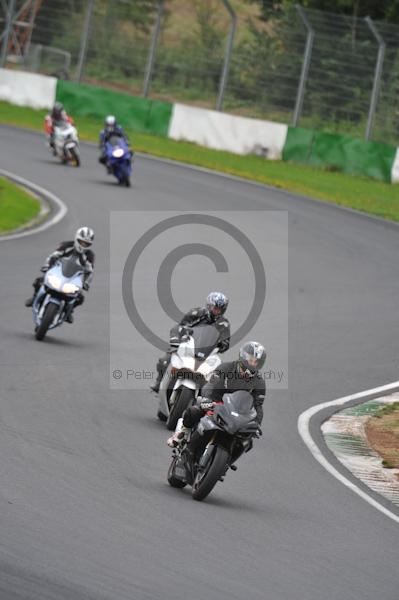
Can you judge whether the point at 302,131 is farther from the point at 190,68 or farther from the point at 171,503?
the point at 171,503

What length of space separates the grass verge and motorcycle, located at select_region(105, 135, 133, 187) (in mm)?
16181

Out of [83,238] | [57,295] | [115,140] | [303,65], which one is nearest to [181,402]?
[57,295]

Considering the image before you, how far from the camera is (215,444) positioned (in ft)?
33.6

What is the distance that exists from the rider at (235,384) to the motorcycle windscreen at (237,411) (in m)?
0.10

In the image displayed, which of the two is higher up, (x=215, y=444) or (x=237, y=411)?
(x=237, y=411)

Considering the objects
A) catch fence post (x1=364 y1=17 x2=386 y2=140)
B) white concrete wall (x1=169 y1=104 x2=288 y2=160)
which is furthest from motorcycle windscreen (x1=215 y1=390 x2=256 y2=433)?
white concrete wall (x1=169 y1=104 x2=288 y2=160)

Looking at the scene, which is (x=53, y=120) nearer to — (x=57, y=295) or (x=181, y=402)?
(x=57, y=295)

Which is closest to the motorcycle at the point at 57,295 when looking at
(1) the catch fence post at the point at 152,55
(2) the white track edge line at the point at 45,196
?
(2) the white track edge line at the point at 45,196

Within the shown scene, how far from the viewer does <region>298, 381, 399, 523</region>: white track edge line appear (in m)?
11.3

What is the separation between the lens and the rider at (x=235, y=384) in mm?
10367

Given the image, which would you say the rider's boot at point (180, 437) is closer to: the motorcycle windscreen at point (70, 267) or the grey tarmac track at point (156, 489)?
the grey tarmac track at point (156, 489)

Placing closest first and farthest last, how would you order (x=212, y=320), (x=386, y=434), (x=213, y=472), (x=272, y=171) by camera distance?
(x=213, y=472), (x=212, y=320), (x=386, y=434), (x=272, y=171)

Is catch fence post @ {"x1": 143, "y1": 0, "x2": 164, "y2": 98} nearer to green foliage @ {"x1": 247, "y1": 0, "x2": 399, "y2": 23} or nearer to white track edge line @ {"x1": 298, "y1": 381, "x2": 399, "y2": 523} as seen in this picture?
green foliage @ {"x1": 247, "y1": 0, "x2": 399, "y2": 23}

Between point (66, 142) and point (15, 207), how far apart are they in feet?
22.8
